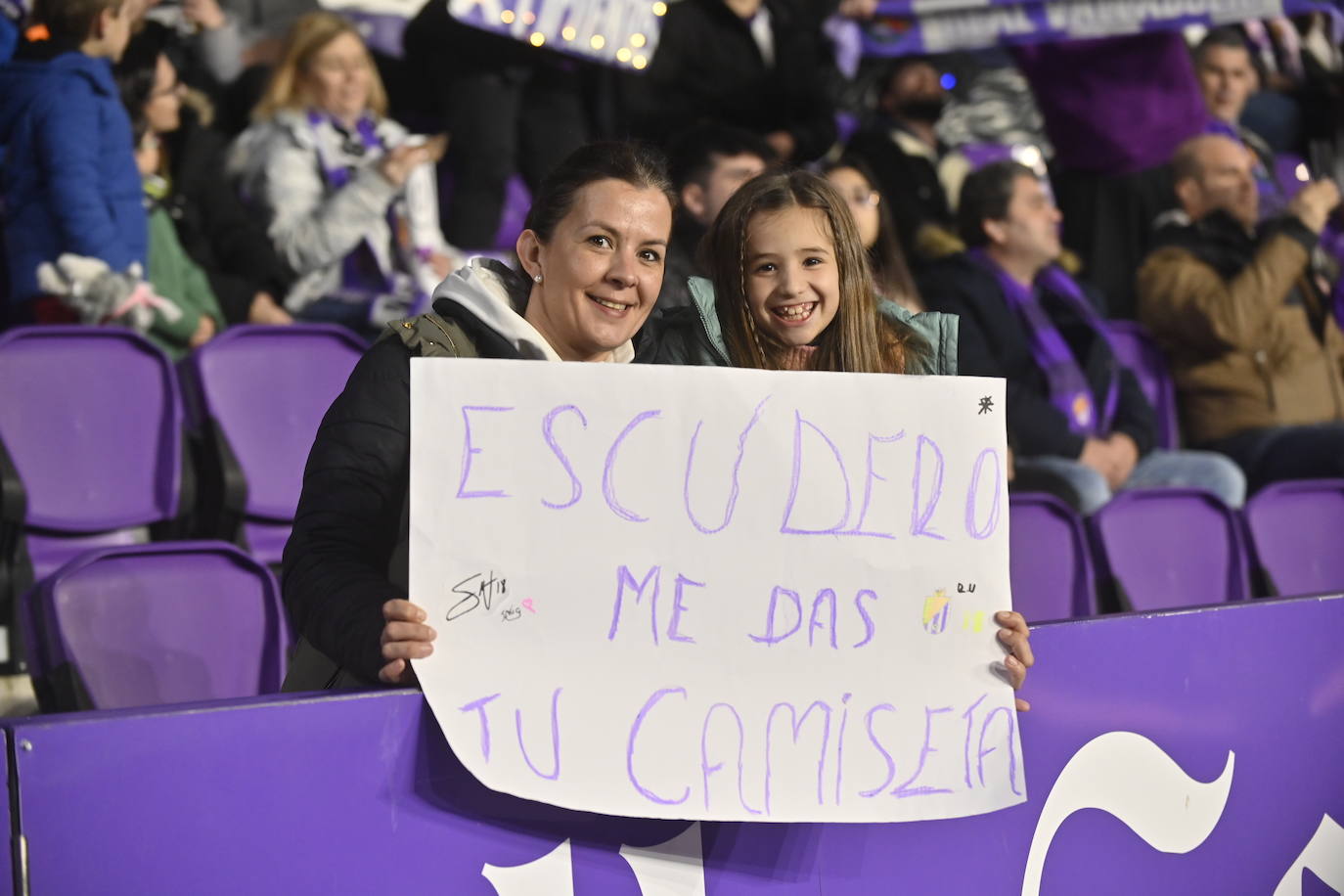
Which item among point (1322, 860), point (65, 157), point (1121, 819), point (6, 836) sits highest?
point (65, 157)

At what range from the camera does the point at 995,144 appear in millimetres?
6891

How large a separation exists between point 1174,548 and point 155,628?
10.5 feet

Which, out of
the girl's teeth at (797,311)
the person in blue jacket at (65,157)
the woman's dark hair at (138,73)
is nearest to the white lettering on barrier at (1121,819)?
the girl's teeth at (797,311)

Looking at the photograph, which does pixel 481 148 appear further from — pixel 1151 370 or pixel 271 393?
pixel 1151 370

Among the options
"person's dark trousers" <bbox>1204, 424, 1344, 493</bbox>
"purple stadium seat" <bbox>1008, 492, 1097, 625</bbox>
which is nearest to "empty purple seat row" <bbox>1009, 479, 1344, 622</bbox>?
"purple stadium seat" <bbox>1008, 492, 1097, 625</bbox>

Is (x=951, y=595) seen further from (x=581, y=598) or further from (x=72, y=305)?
Answer: (x=72, y=305)

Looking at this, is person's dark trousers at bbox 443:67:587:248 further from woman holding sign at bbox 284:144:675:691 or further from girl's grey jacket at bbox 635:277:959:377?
woman holding sign at bbox 284:144:675:691

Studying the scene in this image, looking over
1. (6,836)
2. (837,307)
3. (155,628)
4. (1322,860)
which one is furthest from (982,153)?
(6,836)

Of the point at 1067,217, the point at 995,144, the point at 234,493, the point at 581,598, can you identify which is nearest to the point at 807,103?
the point at 995,144

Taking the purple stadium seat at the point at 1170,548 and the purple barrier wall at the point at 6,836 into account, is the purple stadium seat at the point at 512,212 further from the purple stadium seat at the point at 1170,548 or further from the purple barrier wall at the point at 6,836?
the purple barrier wall at the point at 6,836

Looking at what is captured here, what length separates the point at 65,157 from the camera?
4.25 meters

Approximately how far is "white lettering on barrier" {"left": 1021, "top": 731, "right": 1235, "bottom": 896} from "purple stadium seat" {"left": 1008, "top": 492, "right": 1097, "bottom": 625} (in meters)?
1.95

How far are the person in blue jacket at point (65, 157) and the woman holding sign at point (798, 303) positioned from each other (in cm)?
228

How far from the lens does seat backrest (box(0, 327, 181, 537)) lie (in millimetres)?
3887
